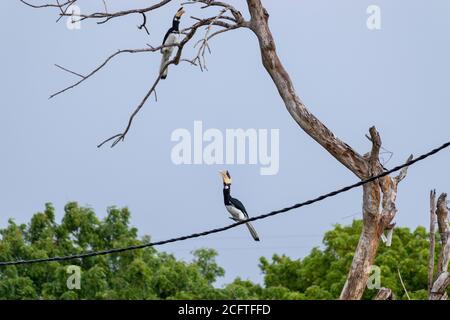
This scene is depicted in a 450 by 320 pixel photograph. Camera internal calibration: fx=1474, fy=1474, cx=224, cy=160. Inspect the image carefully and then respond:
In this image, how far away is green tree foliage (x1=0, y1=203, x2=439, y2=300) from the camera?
32219 mm

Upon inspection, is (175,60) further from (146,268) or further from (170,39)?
(146,268)

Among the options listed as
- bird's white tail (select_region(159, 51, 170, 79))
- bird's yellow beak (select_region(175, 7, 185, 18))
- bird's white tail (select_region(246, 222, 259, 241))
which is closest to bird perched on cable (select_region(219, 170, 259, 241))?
bird's white tail (select_region(246, 222, 259, 241))

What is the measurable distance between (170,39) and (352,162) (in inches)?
116

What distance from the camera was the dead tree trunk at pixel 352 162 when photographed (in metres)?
14.6

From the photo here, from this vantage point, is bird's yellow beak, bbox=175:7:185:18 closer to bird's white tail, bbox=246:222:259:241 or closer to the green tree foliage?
bird's white tail, bbox=246:222:259:241

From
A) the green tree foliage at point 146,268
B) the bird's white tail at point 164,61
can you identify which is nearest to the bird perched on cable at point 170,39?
the bird's white tail at point 164,61

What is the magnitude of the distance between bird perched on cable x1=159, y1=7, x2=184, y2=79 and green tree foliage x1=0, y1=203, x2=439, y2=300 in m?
14.7

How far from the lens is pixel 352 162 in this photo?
1456cm

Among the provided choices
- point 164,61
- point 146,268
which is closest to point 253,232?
point 164,61

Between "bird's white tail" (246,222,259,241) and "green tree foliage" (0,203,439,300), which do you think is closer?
"bird's white tail" (246,222,259,241)

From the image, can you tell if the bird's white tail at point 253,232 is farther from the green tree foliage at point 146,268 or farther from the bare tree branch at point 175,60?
the green tree foliage at point 146,268

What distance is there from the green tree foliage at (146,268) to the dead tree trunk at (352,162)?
52.7 ft
